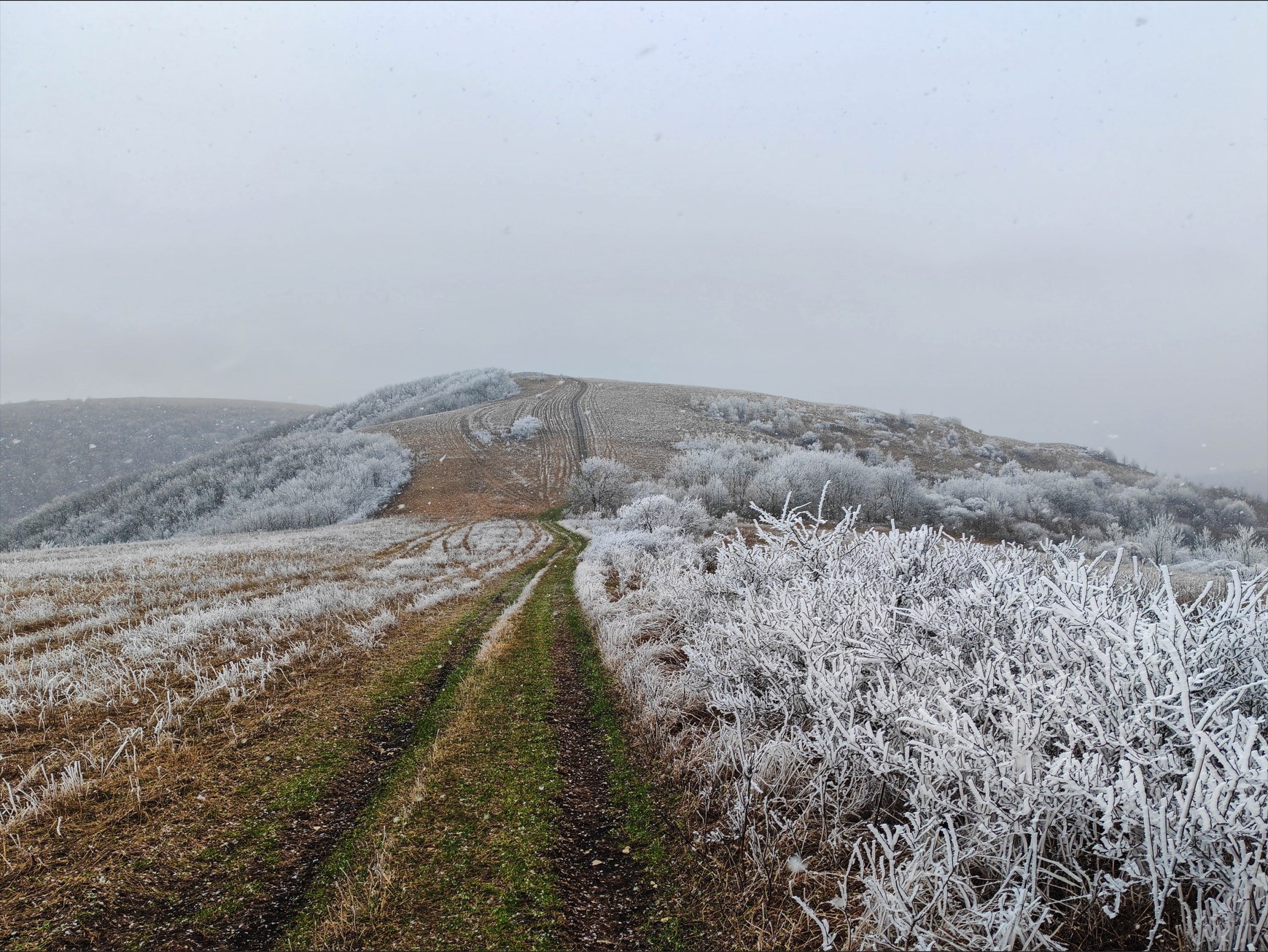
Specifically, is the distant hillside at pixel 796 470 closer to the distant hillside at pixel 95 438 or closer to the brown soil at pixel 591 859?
the brown soil at pixel 591 859

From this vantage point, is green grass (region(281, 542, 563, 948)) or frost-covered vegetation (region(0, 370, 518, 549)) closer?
green grass (region(281, 542, 563, 948))

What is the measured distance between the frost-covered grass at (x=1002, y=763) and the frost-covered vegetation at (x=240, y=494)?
41803 millimetres

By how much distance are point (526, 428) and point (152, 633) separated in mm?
51202

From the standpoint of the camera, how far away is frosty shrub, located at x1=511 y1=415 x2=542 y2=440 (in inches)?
2316

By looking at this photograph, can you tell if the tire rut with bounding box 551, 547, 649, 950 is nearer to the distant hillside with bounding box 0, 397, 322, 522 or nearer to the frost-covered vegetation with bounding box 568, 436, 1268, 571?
the frost-covered vegetation with bounding box 568, 436, 1268, 571

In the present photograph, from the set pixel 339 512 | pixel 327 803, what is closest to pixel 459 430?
pixel 339 512

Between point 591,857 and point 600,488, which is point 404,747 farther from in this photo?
point 600,488

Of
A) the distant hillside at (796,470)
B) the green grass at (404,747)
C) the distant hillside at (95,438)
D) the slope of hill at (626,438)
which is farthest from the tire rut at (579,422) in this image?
the green grass at (404,747)

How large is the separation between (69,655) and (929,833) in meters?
10.7

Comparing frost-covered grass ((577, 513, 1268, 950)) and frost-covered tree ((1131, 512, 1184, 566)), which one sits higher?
frost-covered grass ((577, 513, 1268, 950))

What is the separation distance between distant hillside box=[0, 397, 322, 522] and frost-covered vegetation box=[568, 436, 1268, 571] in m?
63.1

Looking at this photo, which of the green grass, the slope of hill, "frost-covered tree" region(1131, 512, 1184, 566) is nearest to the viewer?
the green grass

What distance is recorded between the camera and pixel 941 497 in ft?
128

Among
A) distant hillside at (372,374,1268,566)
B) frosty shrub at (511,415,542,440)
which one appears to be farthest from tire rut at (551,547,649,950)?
frosty shrub at (511,415,542,440)
